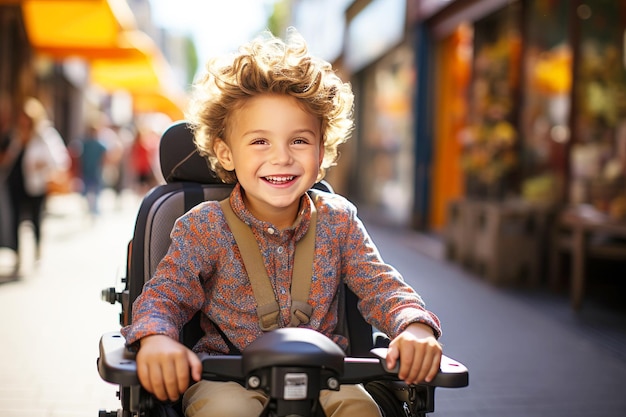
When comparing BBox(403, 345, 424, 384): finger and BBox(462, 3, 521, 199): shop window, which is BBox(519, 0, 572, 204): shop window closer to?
BBox(462, 3, 521, 199): shop window

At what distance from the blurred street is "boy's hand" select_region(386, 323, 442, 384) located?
139cm

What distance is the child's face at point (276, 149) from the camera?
89.5 inches

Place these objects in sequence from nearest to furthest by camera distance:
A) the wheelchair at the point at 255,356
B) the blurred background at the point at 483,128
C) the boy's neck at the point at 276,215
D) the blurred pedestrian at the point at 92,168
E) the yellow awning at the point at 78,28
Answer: the wheelchair at the point at 255,356 → the boy's neck at the point at 276,215 → the blurred background at the point at 483,128 → the yellow awning at the point at 78,28 → the blurred pedestrian at the point at 92,168

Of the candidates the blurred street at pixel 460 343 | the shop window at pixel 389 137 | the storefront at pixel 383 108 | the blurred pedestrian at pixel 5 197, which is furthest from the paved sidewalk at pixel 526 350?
the storefront at pixel 383 108

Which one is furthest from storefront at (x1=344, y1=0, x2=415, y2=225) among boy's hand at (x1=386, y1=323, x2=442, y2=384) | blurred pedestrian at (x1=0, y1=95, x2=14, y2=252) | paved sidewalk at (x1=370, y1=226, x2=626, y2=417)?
boy's hand at (x1=386, y1=323, x2=442, y2=384)

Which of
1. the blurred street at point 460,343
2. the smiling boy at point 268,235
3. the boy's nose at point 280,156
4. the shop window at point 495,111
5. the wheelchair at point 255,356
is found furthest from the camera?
the shop window at point 495,111

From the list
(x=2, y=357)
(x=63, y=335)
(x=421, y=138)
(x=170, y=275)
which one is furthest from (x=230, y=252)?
(x=421, y=138)

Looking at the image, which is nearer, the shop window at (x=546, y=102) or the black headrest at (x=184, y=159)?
the black headrest at (x=184, y=159)

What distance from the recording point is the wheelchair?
1.65 meters

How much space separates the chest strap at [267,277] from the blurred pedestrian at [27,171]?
6.24 metres

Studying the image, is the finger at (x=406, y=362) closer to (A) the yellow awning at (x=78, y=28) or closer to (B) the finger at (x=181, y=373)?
(B) the finger at (x=181, y=373)

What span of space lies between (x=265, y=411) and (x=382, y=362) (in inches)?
12.1

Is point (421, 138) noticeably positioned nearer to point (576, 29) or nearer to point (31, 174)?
point (576, 29)

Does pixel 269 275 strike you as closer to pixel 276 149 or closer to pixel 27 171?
pixel 276 149
